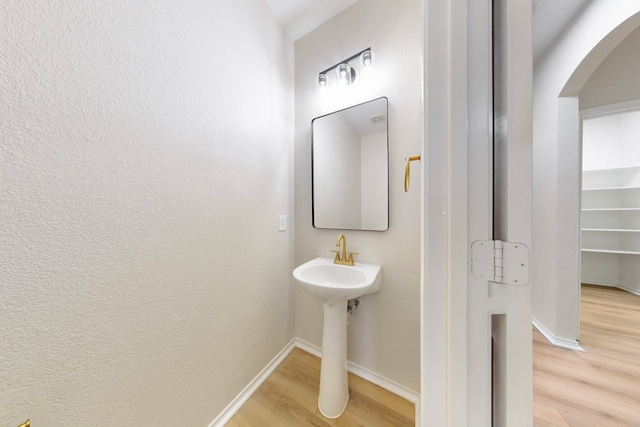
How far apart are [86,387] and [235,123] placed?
3.95 feet

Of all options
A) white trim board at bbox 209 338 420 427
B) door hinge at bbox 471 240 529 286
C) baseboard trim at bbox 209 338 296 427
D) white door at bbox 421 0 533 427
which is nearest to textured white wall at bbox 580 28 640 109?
white door at bbox 421 0 533 427

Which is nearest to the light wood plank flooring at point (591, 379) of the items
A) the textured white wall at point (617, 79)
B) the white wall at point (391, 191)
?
the white wall at point (391, 191)

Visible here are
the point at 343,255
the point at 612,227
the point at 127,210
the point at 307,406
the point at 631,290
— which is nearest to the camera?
the point at 127,210

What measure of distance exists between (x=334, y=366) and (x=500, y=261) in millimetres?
1112

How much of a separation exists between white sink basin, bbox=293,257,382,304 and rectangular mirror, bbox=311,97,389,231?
266 mm

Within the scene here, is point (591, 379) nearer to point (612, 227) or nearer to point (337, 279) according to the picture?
point (337, 279)

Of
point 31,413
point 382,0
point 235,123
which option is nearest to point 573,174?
point 382,0

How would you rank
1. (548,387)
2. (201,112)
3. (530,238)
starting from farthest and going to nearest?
(201,112) < (548,387) < (530,238)

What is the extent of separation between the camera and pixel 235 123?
1.13 m

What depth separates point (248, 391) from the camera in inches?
46.6

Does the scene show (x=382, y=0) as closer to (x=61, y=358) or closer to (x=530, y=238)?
(x=530, y=238)

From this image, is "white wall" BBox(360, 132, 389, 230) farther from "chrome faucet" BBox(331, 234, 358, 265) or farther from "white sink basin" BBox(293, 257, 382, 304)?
"white sink basin" BBox(293, 257, 382, 304)

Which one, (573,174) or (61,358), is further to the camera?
(573,174)

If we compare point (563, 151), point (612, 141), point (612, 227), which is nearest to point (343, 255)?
point (563, 151)
